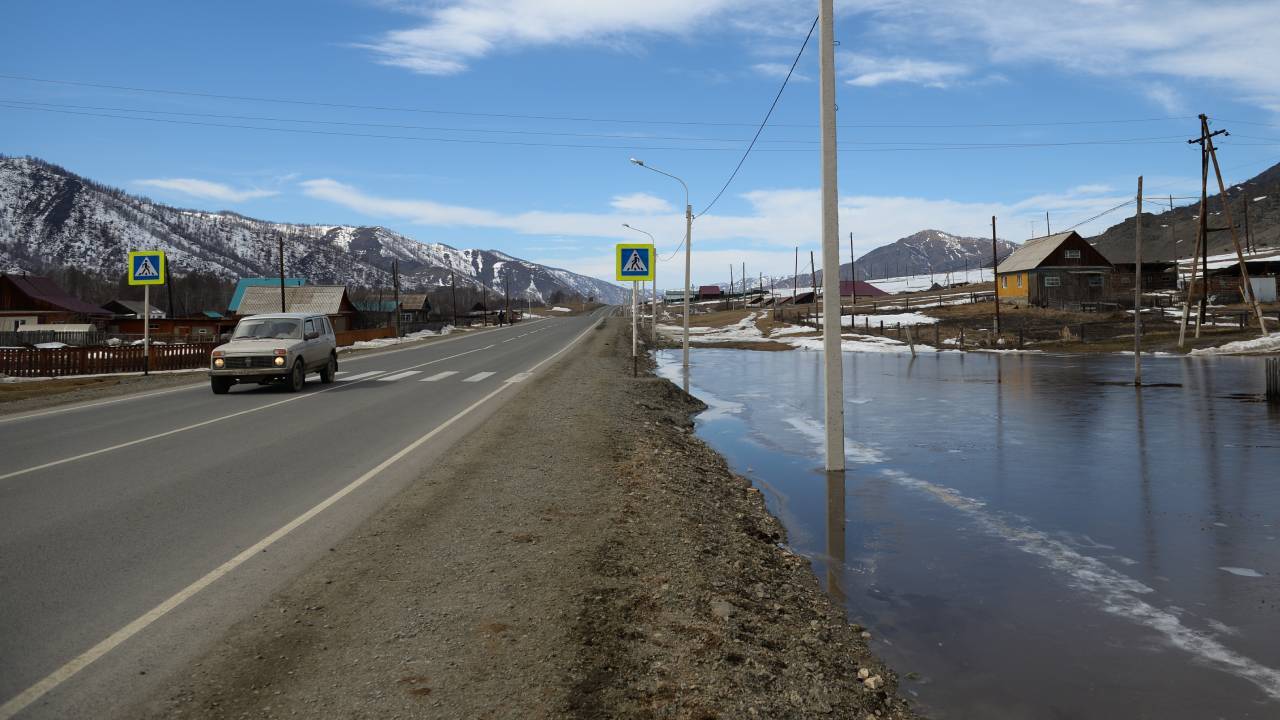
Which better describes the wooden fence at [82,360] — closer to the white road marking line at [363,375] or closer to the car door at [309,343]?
the white road marking line at [363,375]

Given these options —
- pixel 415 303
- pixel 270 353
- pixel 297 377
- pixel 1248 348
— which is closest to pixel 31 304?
pixel 415 303

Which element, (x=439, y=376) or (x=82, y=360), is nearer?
(x=439, y=376)

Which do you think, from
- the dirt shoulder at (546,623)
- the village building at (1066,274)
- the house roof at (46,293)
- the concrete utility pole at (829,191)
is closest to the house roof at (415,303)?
the house roof at (46,293)

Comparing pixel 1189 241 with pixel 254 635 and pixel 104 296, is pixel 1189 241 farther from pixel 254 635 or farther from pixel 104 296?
pixel 104 296

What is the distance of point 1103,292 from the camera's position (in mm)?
69688

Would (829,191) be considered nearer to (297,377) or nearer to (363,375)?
(297,377)

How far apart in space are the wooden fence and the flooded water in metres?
23.5

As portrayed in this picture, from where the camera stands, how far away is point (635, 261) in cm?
2405

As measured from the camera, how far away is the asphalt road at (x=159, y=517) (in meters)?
4.18

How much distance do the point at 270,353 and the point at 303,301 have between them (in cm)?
7294

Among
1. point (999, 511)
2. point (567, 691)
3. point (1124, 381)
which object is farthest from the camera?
point (1124, 381)

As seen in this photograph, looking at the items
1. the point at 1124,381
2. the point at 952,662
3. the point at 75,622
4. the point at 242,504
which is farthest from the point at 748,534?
the point at 1124,381

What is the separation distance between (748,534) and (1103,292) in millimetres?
73812

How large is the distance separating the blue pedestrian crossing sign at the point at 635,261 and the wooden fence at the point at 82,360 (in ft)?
62.6
